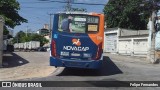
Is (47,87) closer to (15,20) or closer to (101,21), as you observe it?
(101,21)

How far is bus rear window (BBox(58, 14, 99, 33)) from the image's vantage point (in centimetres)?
1967

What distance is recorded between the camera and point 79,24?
19.7m

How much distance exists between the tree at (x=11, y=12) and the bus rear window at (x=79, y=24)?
2733cm

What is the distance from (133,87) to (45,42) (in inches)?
4292

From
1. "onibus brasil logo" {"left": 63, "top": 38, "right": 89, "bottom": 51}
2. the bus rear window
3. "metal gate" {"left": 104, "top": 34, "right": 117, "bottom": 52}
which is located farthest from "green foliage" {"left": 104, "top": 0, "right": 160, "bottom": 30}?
"onibus brasil logo" {"left": 63, "top": 38, "right": 89, "bottom": 51}

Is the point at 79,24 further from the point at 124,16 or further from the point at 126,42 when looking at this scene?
the point at 124,16

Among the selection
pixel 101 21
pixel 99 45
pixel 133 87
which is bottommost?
pixel 133 87

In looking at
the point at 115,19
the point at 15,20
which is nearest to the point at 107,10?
the point at 115,19

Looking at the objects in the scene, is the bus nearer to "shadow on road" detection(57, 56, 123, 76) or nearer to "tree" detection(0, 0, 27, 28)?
"shadow on road" detection(57, 56, 123, 76)

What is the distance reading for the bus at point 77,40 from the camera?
1952 centimetres

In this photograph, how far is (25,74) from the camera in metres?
20.4

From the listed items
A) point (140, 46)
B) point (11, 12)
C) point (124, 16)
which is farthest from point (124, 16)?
point (11, 12)

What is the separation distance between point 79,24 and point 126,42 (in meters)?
27.1

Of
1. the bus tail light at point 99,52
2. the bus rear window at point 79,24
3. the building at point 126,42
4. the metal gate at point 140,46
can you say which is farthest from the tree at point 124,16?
the bus tail light at point 99,52
